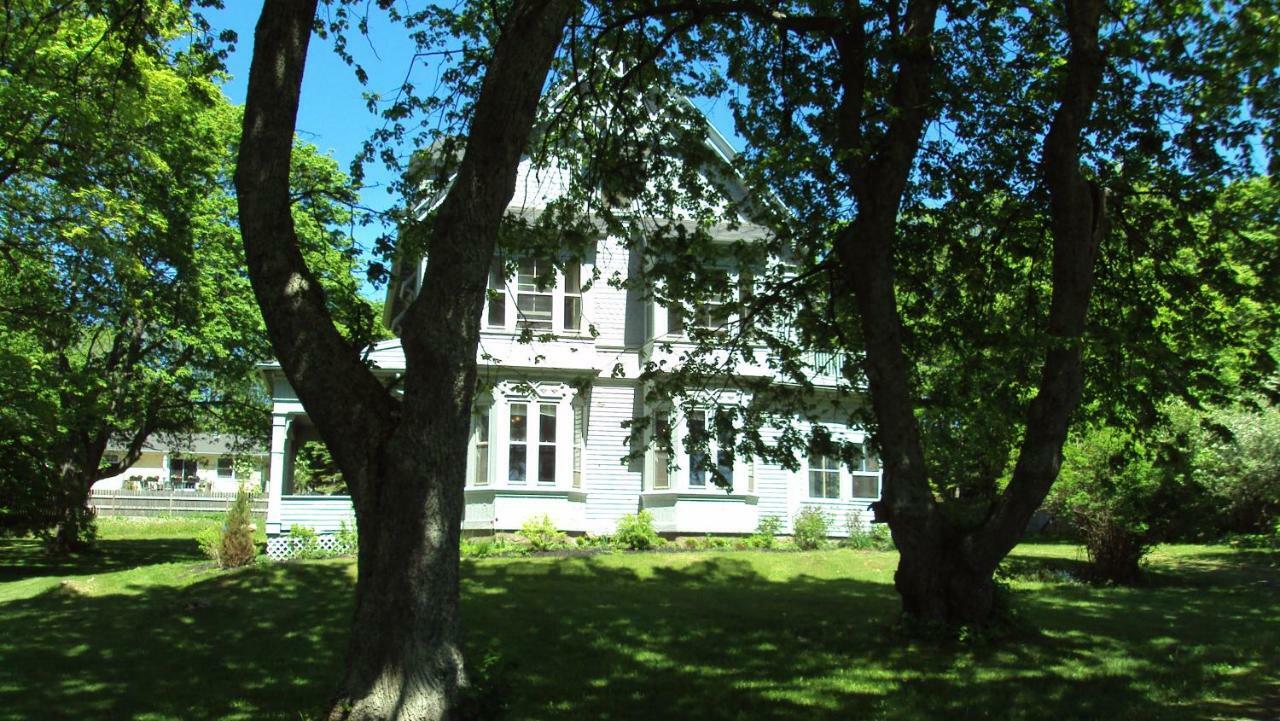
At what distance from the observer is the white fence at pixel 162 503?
44.7 metres

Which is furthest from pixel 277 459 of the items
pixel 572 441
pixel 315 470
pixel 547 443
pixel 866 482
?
pixel 866 482

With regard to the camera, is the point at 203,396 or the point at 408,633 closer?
the point at 408,633

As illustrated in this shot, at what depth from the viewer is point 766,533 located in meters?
21.8

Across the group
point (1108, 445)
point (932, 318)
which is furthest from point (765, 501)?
point (932, 318)

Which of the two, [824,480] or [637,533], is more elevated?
[824,480]

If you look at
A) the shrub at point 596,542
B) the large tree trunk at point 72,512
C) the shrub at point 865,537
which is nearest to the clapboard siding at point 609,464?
the shrub at point 596,542

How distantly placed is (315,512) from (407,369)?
15.8m

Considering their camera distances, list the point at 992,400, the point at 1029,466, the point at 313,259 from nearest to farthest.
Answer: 1. the point at 1029,466
2. the point at 992,400
3. the point at 313,259

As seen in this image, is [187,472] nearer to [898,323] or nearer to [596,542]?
[596,542]

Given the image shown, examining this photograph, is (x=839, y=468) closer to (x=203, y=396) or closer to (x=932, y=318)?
(x=932, y=318)

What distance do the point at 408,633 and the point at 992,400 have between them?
7.72m

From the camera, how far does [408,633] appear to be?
19.6ft

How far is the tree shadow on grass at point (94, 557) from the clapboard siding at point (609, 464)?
9.45m

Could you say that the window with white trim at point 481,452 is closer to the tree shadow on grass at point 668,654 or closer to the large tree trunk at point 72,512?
the tree shadow on grass at point 668,654
